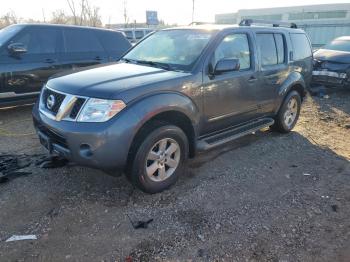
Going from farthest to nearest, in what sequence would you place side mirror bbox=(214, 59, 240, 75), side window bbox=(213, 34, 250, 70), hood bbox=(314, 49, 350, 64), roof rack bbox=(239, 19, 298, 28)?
1. hood bbox=(314, 49, 350, 64)
2. roof rack bbox=(239, 19, 298, 28)
3. side window bbox=(213, 34, 250, 70)
4. side mirror bbox=(214, 59, 240, 75)

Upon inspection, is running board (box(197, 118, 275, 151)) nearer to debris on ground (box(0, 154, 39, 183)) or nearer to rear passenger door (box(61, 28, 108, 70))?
debris on ground (box(0, 154, 39, 183))

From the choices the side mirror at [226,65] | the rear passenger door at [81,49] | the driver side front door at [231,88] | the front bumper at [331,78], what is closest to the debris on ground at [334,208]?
the driver side front door at [231,88]

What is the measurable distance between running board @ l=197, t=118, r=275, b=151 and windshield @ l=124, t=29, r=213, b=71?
0.96 metres

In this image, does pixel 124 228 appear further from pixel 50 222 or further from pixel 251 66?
pixel 251 66

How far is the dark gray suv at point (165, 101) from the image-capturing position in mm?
3256

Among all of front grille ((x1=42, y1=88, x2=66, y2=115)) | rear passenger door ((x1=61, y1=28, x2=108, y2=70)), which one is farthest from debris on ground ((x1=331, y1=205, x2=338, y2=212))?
rear passenger door ((x1=61, y1=28, x2=108, y2=70))

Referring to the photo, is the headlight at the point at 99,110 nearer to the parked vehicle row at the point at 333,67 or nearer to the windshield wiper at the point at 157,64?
the windshield wiper at the point at 157,64

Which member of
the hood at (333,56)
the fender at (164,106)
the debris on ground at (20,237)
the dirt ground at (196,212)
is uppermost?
the fender at (164,106)

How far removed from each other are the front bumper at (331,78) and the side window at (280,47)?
16.2 feet

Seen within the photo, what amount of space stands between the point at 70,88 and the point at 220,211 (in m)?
2.03

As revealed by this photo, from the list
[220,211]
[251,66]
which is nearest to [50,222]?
[220,211]

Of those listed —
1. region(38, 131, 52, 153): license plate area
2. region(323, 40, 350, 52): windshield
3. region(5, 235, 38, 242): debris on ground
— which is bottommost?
region(5, 235, 38, 242): debris on ground

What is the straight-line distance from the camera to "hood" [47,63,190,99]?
3322mm

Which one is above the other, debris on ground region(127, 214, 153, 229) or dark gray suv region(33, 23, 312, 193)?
dark gray suv region(33, 23, 312, 193)
